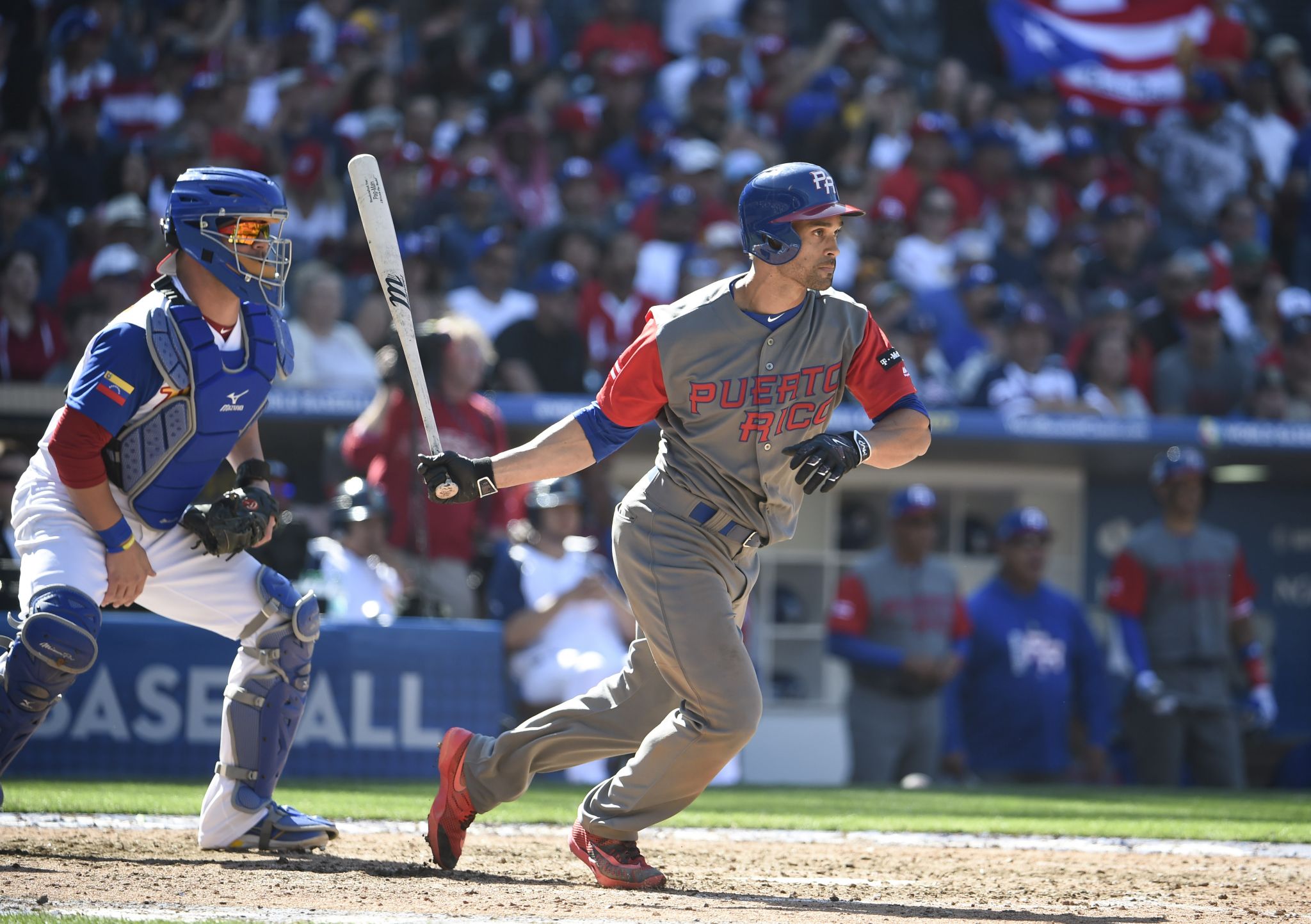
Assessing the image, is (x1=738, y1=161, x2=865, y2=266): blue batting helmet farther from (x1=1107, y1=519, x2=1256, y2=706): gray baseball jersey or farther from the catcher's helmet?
(x1=1107, y1=519, x2=1256, y2=706): gray baseball jersey

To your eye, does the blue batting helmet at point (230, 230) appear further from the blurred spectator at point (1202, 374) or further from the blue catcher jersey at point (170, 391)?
the blurred spectator at point (1202, 374)

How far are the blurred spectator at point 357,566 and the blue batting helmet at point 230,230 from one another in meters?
2.76

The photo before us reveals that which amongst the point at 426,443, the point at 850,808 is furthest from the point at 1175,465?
the point at 426,443

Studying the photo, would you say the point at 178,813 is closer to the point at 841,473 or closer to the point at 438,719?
the point at 438,719

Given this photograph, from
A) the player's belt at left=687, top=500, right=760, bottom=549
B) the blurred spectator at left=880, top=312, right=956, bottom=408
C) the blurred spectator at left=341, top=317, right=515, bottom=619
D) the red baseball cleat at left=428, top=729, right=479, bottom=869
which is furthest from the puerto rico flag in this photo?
the red baseball cleat at left=428, top=729, right=479, bottom=869

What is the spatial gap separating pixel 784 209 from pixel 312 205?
6565 mm

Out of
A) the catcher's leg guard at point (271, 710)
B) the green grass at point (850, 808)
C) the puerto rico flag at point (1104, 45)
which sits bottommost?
the green grass at point (850, 808)

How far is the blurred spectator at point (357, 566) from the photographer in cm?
680

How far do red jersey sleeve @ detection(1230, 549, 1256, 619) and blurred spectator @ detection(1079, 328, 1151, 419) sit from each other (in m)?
1.76

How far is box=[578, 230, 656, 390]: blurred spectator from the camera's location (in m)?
9.31

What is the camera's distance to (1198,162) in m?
12.3

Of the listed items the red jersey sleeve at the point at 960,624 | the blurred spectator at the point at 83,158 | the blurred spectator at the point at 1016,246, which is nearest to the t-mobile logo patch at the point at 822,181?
the red jersey sleeve at the point at 960,624

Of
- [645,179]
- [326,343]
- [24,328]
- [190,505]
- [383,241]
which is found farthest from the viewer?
[645,179]

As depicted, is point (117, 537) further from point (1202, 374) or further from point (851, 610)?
point (1202, 374)
